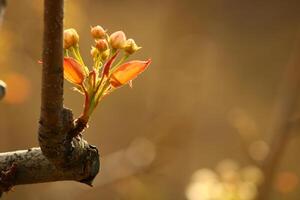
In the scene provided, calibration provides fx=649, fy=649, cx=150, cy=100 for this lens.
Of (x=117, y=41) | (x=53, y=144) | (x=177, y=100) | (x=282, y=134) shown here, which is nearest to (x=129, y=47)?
(x=117, y=41)

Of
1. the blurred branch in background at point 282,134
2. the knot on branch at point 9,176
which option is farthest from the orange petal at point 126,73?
the blurred branch in background at point 282,134

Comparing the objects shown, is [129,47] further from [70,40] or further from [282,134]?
[282,134]

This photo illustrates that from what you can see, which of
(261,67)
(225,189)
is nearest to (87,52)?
(261,67)

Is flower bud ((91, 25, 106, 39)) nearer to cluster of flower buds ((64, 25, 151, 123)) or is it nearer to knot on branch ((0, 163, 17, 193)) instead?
cluster of flower buds ((64, 25, 151, 123))

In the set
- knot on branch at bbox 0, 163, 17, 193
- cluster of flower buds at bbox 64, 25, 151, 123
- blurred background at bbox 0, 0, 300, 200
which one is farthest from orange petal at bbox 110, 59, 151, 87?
blurred background at bbox 0, 0, 300, 200

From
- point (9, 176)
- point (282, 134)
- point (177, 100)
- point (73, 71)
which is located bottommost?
point (9, 176)

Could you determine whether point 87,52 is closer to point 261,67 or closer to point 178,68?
point 178,68

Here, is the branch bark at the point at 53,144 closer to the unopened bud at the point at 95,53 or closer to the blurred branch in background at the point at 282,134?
the unopened bud at the point at 95,53
